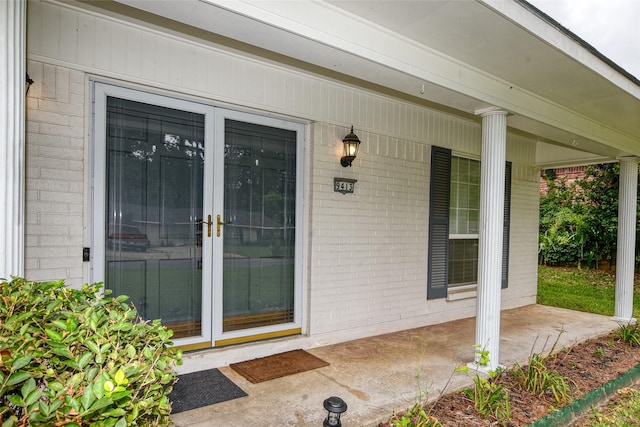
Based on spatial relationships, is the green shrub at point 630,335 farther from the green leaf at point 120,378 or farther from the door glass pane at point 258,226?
the green leaf at point 120,378

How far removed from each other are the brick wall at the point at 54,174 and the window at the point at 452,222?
392 centimetres

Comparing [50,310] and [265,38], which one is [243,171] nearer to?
[265,38]

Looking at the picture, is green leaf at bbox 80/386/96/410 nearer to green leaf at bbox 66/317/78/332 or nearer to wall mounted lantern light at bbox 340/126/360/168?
green leaf at bbox 66/317/78/332

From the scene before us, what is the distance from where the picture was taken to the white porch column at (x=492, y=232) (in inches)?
135

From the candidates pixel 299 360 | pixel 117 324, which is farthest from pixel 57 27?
pixel 299 360

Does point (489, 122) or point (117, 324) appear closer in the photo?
point (117, 324)

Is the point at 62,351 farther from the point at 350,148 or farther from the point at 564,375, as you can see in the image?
the point at 564,375

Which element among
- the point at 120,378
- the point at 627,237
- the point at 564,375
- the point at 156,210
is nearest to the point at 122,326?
the point at 120,378

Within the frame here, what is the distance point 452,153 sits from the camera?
17.3ft

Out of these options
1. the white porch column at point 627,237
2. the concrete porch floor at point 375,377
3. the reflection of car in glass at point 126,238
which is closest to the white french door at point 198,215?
the reflection of car in glass at point 126,238

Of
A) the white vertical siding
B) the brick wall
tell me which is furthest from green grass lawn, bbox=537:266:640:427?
the brick wall

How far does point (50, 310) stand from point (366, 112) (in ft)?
12.1

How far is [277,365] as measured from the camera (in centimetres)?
342

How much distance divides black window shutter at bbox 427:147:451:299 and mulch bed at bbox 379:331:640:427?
153 centimetres
